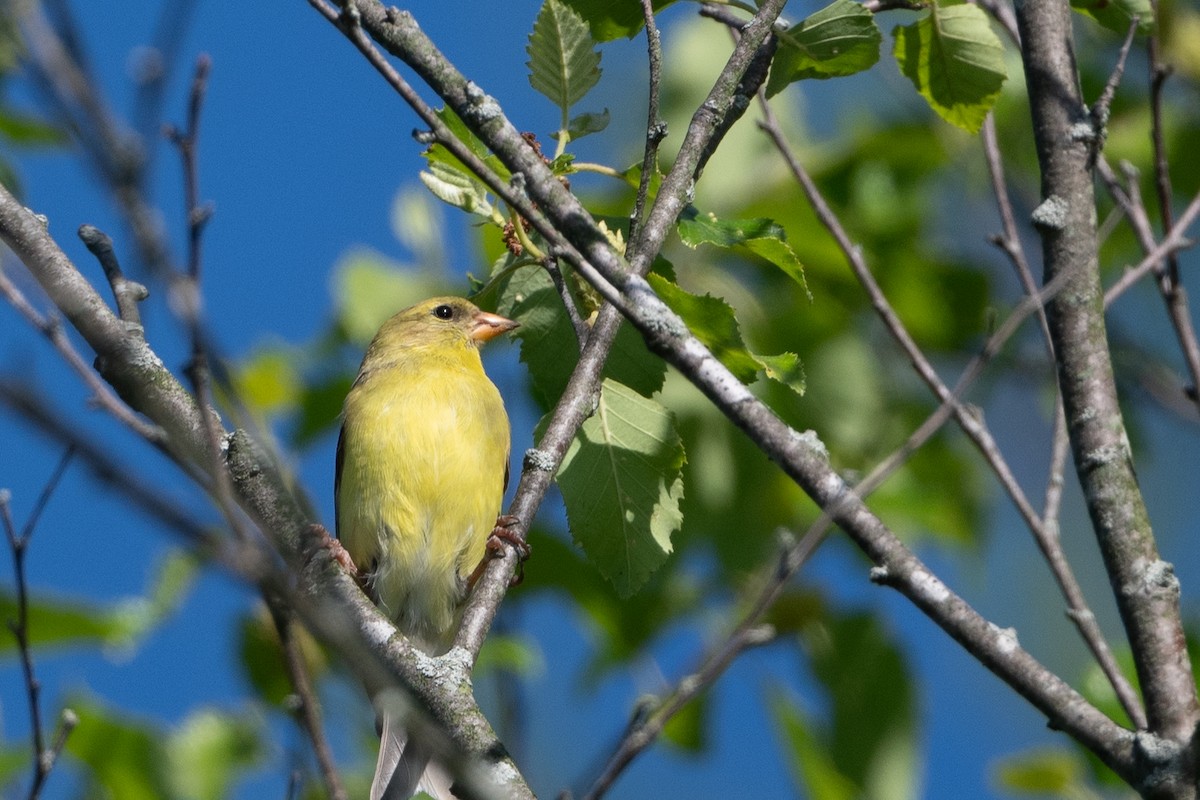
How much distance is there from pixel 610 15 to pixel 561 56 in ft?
0.70

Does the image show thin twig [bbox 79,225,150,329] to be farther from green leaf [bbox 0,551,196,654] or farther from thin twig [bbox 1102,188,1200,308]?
thin twig [bbox 1102,188,1200,308]

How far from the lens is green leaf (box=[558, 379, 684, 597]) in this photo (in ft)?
10.5

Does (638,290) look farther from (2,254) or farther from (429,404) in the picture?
(429,404)

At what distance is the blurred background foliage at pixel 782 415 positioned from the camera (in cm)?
473

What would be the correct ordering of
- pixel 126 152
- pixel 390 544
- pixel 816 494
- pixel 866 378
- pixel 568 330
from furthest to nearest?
1. pixel 866 378
2. pixel 390 544
3. pixel 568 330
4. pixel 816 494
5. pixel 126 152

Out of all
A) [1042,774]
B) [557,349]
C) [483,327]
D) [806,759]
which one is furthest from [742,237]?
[483,327]

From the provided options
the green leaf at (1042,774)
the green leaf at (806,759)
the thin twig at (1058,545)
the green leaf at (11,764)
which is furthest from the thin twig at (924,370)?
the green leaf at (11,764)

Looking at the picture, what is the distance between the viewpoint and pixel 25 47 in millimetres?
2082

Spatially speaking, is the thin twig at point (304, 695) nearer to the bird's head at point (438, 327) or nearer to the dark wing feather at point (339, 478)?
the dark wing feather at point (339, 478)

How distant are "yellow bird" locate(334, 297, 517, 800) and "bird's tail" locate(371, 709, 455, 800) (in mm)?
601

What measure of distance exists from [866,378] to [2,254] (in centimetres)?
363

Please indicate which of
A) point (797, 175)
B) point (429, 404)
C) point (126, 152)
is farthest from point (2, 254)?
point (429, 404)

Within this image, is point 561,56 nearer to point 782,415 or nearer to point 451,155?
point 451,155

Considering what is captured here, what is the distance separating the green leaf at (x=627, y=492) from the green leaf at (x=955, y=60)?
1.06 meters
